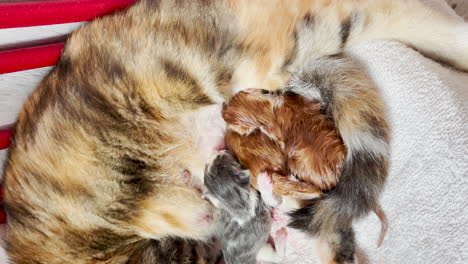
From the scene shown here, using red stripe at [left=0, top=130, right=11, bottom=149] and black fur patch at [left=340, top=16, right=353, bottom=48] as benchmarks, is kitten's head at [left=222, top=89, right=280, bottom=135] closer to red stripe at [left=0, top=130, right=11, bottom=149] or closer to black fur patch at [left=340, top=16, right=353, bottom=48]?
black fur patch at [left=340, top=16, right=353, bottom=48]

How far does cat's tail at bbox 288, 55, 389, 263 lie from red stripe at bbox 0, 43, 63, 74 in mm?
599

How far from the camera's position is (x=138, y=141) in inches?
37.9

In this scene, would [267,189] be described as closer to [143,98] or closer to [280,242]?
[280,242]

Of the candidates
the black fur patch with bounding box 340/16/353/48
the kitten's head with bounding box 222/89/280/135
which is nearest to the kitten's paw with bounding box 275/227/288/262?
the kitten's head with bounding box 222/89/280/135

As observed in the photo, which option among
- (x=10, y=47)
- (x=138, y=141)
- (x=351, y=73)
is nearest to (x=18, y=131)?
(x=10, y=47)

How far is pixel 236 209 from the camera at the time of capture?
3.41 ft

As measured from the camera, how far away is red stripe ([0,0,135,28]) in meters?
0.86

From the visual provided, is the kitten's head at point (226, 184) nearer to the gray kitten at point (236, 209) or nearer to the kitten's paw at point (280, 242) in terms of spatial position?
the gray kitten at point (236, 209)

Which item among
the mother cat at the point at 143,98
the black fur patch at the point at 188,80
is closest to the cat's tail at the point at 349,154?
the mother cat at the point at 143,98

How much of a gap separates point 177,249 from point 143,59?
1.62 feet

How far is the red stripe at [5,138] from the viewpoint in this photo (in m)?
1.05

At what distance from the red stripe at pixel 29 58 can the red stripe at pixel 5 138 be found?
0.19m

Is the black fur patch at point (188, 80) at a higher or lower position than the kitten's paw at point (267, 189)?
higher

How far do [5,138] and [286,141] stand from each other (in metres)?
0.71
